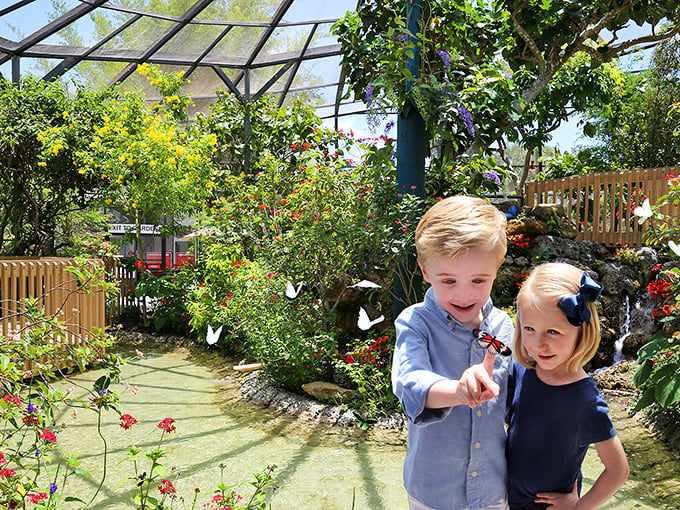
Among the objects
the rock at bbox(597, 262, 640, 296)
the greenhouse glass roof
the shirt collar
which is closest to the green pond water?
the shirt collar

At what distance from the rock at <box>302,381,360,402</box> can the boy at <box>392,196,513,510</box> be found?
11.8 feet

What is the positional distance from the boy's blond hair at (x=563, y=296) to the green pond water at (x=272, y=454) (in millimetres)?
1698

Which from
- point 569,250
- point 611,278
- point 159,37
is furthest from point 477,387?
point 159,37

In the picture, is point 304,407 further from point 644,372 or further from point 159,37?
point 159,37

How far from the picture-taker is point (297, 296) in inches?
212

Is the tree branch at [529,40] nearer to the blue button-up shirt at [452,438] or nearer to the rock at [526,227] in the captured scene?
the rock at [526,227]

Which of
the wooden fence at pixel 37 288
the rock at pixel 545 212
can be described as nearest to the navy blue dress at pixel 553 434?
the wooden fence at pixel 37 288

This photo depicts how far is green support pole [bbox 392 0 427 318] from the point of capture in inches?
186

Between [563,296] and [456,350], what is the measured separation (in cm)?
25

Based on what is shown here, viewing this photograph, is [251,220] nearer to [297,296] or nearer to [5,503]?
[297,296]

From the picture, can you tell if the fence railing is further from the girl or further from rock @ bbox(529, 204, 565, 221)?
the girl

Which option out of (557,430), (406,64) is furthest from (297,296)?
(557,430)

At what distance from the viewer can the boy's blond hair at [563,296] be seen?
102 centimetres

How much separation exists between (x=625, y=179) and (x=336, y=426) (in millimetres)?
6497
